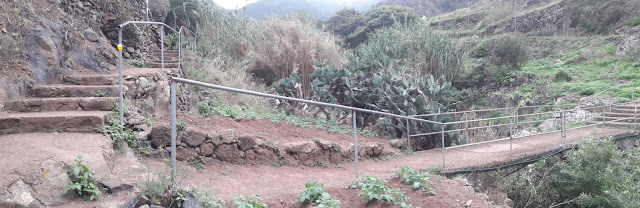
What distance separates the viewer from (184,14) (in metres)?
16.3

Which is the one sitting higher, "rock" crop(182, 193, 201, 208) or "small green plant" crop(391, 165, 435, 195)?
"rock" crop(182, 193, 201, 208)

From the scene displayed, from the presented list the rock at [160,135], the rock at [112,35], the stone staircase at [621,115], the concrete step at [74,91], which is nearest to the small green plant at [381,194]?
the rock at [160,135]

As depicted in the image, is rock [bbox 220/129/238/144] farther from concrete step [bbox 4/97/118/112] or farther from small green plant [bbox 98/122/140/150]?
Answer: concrete step [bbox 4/97/118/112]

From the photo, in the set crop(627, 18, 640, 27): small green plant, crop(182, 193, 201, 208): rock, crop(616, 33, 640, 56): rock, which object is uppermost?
crop(627, 18, 640, 27): small green plant

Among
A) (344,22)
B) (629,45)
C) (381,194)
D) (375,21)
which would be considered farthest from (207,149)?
(344,22)

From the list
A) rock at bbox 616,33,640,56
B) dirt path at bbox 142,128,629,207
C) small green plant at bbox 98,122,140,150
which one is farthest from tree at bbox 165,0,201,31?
rock at bbox 616,33,640,56

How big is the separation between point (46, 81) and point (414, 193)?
527cm

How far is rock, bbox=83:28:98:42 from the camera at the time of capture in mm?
7796

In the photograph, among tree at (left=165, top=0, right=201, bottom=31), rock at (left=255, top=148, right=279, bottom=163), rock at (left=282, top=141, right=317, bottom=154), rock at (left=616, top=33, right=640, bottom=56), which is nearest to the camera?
rock at (left=255, top=148, right=279, bottom=163)

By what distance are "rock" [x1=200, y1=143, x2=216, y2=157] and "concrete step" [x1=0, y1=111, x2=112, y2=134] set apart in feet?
4.18

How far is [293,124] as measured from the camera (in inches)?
314

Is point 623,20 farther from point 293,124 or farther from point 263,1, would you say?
point 263,1

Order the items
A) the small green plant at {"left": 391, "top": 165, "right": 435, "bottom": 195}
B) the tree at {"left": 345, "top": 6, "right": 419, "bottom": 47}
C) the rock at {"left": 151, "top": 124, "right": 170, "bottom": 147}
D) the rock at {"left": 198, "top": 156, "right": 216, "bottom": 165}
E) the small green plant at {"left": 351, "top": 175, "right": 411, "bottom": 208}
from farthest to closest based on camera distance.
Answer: the tree at {"left": 345, "top": 6, "right": 419, "bottom": 47}, the rock at {"left": 198, "top": 156, "right": 216, "bottom": 165}, the rock at {"left": 151, "top": 124, "right": 170, "bottom": 147}, the small green plant at {"left": 391, "top": 165, "right": 435, "bottom": 195}, the small green plant at {"left": 351, "top": 175, "right": 411, "bottom": 208}

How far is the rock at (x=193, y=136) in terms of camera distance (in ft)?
17.8
